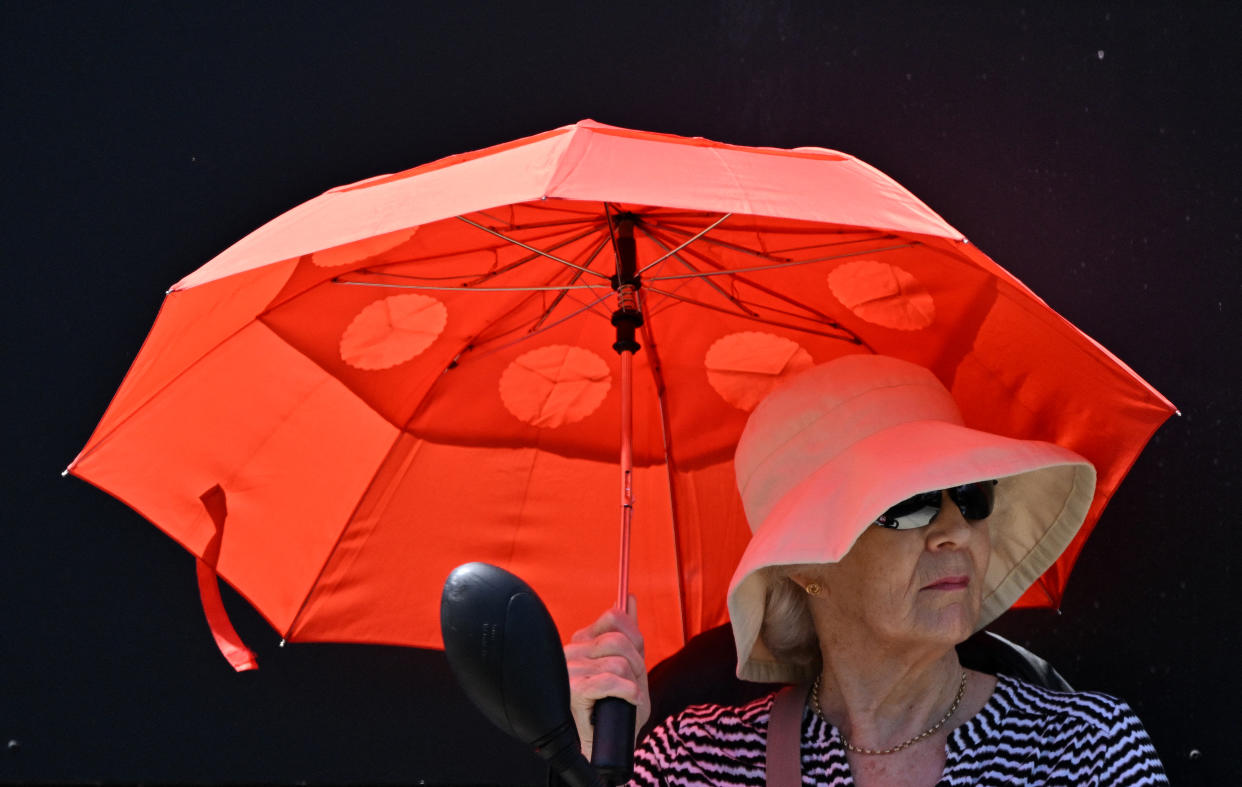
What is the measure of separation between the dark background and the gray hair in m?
0.57

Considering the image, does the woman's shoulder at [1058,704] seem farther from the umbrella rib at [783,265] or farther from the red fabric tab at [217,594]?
the red fabric tab at [217,594]

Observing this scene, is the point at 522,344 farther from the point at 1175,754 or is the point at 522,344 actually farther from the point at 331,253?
the point at 1175,754

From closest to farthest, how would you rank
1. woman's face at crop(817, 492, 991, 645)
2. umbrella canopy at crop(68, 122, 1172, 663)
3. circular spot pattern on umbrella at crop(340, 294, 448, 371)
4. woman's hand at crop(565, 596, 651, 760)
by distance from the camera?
1. woman's hand at crop(565, 596, 651, 760)
2. woman's face at crop(817, 492, 991, 645)
3. umbrella canopy at crop(68, 122, 1172, 663)
4. circular spot pattern on umbrella at crop(340, 294, 448, 371)

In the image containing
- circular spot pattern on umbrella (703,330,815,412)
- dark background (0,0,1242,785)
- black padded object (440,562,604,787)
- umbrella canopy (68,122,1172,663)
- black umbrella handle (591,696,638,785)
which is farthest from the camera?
dark background (0,0,1242,785)

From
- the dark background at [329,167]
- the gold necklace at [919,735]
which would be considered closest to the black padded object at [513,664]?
the gold necklace at [919,735]

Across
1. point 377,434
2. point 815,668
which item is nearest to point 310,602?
point 377,434

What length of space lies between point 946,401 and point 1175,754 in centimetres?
84

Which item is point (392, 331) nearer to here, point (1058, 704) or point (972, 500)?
point (972, 500)

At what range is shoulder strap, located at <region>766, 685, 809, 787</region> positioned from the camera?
204 cm

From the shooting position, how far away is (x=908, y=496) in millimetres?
1788

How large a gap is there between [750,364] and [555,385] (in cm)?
34

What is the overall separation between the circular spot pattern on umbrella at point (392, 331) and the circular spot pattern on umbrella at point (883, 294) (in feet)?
2.14

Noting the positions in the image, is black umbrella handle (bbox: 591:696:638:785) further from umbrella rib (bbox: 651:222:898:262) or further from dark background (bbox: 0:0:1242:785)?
dark background (bbox: 0:0:1242:785)

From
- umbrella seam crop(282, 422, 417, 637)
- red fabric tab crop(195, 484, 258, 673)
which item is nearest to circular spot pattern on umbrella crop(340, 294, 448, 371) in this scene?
umbrella seam crop(282, 422, 417, 637)
